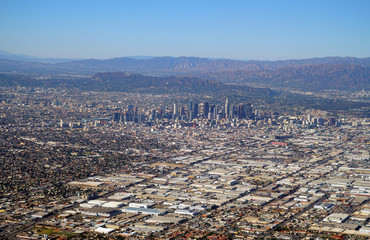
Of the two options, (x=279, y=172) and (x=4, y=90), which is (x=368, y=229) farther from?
(x=4, y=90)

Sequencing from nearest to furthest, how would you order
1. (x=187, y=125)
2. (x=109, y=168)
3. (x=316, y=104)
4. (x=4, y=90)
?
(x=109, y=168)
(x=187, y=125)
(x=316, y=104)
(x=4, y=90)

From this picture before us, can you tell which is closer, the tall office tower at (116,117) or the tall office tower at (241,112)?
the tall office tower at (116,117)

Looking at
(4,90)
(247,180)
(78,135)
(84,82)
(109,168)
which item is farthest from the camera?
(84,82)

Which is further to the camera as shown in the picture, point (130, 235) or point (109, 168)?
point (109, 168)

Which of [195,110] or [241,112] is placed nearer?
[195,110]

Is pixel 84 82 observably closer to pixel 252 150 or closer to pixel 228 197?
pixel 252 150

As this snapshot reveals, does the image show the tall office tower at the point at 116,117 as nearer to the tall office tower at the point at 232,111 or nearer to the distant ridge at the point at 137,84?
the tall office tower at the point at 232,111

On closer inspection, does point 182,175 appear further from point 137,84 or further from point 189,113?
point 137,84

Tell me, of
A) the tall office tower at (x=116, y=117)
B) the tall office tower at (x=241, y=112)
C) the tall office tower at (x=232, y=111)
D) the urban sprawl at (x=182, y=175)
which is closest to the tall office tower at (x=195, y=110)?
the urban sprawl at (x=182, y=175)

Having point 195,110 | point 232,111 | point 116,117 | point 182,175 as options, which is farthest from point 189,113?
point 182,175

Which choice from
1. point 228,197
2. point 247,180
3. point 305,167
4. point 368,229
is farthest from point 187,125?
point 368,229
